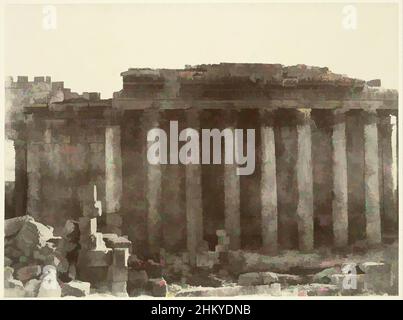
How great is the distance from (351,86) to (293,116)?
0.66 m

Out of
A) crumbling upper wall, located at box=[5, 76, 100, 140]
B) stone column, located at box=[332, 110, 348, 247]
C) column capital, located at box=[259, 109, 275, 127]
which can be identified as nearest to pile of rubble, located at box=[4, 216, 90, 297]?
crumbling upper wall, located at box=[5, 76, 100, 140]

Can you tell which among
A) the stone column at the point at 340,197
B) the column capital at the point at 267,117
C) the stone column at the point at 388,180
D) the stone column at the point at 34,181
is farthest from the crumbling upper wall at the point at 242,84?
the stone column at the point at 34,181

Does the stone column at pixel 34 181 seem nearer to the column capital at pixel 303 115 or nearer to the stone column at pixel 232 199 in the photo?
the stone column at pixel 232 199

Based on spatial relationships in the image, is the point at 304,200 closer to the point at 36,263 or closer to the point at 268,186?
the point at 268,186

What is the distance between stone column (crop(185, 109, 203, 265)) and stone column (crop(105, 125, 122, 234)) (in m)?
0.69

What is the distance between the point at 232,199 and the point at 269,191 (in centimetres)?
39

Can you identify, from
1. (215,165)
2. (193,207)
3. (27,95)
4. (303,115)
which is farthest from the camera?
(303,115)

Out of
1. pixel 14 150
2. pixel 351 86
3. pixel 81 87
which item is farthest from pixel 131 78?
pixel 351 86

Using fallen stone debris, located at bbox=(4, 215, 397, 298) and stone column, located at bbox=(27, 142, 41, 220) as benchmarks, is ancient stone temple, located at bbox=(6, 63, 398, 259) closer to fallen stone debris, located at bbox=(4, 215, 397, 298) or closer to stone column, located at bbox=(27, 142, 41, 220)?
stone column, located at bbox=(27, 142, 41, 220)

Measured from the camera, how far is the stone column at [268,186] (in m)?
6.50

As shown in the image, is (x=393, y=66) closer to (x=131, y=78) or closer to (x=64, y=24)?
(x=131, y=78)

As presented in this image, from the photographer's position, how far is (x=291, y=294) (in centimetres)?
627

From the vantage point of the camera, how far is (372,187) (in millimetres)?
6465

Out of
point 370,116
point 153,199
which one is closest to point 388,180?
point 370,116
